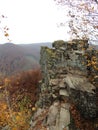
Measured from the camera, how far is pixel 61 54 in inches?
1143

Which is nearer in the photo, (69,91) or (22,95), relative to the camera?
(69,91)

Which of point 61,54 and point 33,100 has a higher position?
point 61,54

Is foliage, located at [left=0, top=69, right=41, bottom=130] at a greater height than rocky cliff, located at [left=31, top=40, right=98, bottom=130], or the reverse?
rocky cliff, located at [left=31, top=40, right=98, bottom=130]

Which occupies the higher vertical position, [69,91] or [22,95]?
[69,91]

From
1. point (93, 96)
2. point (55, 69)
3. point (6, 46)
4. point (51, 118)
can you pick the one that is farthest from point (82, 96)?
point (6, 46)

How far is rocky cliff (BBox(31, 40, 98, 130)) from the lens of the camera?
2264 cm

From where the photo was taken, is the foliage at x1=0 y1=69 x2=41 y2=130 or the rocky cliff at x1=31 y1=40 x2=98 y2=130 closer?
the rocky cliff at x1=31 y1=40 x2=98 y2=130

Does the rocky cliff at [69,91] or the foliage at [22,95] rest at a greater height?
the rocky cliff at [69,91]

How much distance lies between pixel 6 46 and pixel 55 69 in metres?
114

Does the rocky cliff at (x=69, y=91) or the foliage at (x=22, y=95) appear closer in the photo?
the rocky cliff at (x=69, y=91)

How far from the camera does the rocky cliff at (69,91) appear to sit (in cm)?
2264

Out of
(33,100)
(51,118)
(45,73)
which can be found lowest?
(33,100)

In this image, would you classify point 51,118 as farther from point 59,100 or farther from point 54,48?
point 54,48

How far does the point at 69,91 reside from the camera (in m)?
24.1
